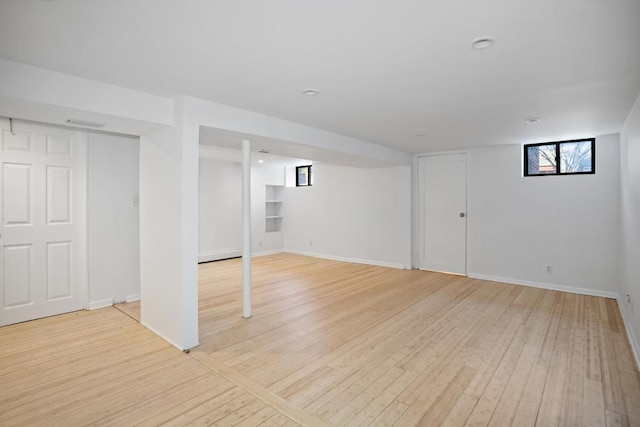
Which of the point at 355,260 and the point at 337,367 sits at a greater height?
the point at 355,260

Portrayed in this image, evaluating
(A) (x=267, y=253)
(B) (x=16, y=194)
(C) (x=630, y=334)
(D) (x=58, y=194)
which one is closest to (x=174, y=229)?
(D) (x=58, y=194)

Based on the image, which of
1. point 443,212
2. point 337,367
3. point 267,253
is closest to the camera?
point 337,367

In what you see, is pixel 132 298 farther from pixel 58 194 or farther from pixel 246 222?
pixel 246 222

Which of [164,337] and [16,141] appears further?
[16,141]

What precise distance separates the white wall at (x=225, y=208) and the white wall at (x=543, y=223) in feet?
15.8

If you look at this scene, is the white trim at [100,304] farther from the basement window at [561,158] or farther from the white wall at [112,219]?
the basement window at [561,158]

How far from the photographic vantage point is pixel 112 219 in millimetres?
4215

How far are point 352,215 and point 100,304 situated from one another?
4932mm

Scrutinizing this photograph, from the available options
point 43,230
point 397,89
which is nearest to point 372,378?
point 397,89

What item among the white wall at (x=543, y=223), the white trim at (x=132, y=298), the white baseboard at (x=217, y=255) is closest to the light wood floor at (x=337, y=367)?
the white trim at (x=132, y=298)

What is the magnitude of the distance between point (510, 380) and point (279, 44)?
2903mm

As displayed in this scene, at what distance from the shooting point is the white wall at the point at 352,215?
21.8 feet

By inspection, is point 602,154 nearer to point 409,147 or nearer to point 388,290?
point 409,147

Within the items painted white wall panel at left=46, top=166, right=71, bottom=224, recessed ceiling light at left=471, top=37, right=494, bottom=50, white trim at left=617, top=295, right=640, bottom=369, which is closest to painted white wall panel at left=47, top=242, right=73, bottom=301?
painted white wall panel at left=46, top=166, right=71, bottom=224
